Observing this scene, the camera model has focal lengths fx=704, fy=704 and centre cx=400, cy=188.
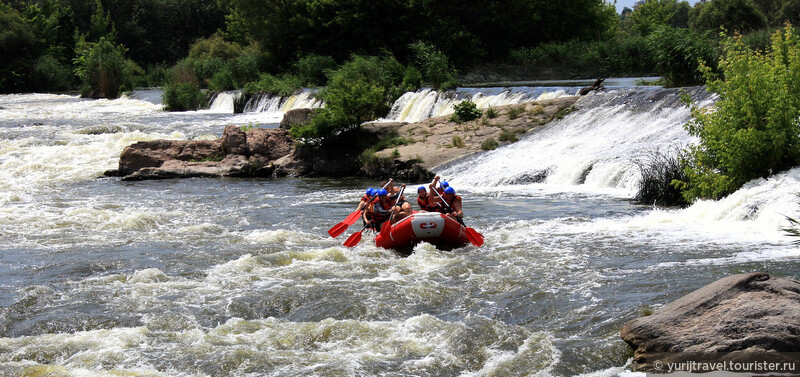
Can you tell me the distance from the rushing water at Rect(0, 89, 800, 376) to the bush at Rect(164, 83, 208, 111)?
15.9m

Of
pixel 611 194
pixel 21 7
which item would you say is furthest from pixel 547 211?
pixel 21 7

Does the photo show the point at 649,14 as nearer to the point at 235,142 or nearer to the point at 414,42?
the point at 414,42

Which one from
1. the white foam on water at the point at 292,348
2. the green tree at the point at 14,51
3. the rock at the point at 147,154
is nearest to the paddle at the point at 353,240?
the white foam on water at the point at 292,348

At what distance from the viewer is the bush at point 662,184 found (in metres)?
10.6

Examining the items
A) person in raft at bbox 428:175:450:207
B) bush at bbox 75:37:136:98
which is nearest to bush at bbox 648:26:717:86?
person in raft at bbox 428:175:450:207

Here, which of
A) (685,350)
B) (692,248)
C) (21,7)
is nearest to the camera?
(685,350)

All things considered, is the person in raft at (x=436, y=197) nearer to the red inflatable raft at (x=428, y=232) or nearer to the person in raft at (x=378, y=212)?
the person in raft at (x=378, y=212)

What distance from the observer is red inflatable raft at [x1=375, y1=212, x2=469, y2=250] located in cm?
851

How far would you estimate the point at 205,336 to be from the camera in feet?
19.2

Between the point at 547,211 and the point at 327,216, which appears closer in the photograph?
the point at 547,211

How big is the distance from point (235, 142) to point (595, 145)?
341 inches

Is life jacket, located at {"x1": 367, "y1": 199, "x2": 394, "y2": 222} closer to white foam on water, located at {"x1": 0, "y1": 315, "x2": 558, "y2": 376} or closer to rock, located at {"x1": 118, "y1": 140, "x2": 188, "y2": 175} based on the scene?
white foam on water, located at {"x1": 0, "y1": 315, "x2": 558, "y2": 376}

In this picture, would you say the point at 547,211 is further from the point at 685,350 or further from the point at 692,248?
the point at 685,350

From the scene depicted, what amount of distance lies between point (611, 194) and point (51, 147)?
1441 cm
